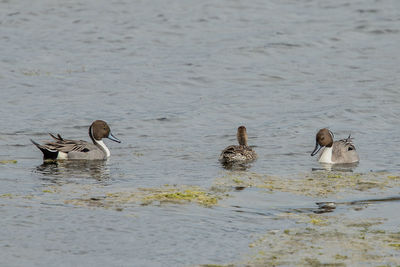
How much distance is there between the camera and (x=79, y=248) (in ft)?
31.9

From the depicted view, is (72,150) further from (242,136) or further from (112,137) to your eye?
(242,136)

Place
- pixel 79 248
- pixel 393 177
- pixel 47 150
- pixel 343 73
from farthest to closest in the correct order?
pixel 343 73 → pixel 47 150 → pixel 393 177 → pixel 79 248

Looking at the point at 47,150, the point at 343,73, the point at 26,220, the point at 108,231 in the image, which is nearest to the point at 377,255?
the point at 108,231

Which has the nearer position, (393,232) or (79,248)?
(79,248)

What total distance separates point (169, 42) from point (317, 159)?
39.4 feet

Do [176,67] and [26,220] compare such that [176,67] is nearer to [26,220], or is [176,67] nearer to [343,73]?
[343,73]

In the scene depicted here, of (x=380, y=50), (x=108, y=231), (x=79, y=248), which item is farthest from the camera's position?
(x=380, y=50)

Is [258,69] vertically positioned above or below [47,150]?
above

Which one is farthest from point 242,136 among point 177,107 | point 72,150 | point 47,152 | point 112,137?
point 177,107

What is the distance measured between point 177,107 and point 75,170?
233 inches

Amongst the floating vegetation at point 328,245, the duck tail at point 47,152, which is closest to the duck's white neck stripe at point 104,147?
the duck tail at point 47,152

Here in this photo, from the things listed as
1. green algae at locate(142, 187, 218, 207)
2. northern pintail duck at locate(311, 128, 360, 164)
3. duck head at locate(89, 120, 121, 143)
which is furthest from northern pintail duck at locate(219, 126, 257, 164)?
green algae at locate(142, 187, 218, 207)

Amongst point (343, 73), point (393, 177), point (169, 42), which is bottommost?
point (393, 177)

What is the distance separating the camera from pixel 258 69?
2478cm
